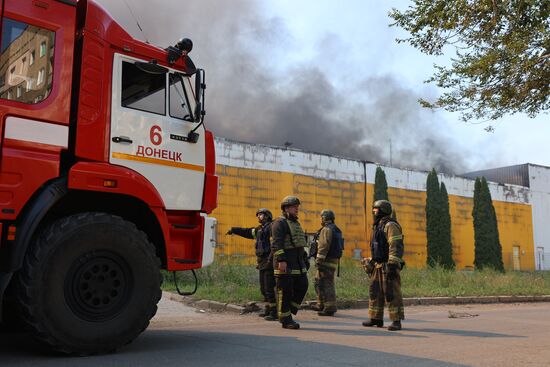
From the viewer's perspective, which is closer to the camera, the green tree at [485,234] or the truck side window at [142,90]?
the truck side window at [142,90]

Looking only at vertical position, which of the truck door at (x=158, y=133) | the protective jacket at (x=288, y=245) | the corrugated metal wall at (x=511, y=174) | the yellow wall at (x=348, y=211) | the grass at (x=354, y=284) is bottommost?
the grass at (x=354, y=284)

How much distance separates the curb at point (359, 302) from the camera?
9.50 m

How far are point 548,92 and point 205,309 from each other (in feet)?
26.0

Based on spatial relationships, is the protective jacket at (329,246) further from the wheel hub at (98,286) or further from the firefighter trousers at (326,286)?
the wheel hub at (98,286)

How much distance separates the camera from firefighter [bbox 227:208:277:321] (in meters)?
8.43

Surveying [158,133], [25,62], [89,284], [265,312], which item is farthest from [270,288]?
[25,62]

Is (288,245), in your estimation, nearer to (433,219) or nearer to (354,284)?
(354,284)

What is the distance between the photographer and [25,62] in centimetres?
489

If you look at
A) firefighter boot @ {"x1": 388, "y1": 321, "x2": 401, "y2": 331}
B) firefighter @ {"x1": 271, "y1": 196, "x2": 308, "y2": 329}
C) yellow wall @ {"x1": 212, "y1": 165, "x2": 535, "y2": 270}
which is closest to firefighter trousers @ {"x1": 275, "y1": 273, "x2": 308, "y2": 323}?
firefighter @ {"x1": 271, "y1": 196, "x2": 308, "y2": 329}

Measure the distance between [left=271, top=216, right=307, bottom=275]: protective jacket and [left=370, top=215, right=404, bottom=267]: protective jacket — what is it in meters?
1.06

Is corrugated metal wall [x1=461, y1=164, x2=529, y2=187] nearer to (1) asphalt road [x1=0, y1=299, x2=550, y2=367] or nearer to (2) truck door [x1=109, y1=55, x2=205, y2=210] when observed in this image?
(1) asphalt road [x1=0, y1=299, x2=550, y2=367]

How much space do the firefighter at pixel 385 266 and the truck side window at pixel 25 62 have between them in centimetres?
459

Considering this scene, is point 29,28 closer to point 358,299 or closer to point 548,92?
point 358,299

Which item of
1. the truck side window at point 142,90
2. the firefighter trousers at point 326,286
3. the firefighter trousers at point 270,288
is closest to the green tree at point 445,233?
the firefighter trousers at point 326,286
